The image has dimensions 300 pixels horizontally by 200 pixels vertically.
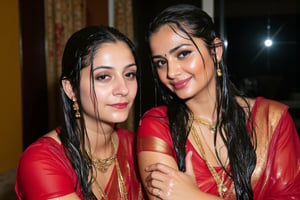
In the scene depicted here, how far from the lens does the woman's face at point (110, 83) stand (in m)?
1.50

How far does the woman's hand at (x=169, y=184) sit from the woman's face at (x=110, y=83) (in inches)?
11.6

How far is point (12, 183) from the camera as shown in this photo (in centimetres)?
200

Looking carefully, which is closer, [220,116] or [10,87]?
[220,116]

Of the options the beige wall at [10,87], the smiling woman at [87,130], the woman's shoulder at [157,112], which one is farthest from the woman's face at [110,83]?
the beige wall at [10,87]

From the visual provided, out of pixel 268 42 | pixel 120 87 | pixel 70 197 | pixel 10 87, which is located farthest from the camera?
pixel 268 42

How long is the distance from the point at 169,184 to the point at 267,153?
1.59 feet

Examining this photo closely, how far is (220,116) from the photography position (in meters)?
1.70

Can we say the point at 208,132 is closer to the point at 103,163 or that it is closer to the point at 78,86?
the point at 103,163

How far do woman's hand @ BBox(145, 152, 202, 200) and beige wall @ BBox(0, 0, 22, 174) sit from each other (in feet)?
6.13

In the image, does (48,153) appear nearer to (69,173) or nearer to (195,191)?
(69,173)

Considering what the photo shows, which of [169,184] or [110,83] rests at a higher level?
[110,83]

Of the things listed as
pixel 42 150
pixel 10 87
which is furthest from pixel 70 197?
pixel 10 87

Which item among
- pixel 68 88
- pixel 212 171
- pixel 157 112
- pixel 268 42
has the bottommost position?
pixel 212 171

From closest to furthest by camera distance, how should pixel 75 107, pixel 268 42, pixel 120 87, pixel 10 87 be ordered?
pixel 120 87, pixel 75 107, pixel 10 87, pixel 268 42
